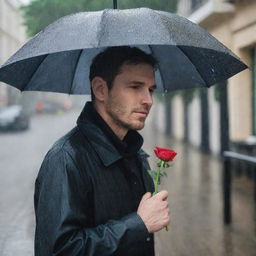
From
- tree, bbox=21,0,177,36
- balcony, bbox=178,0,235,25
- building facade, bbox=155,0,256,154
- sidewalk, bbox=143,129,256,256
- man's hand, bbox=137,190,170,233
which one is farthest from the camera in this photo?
balcony, bbox=178,0,235,25

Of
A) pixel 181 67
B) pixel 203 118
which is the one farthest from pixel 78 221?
pixel 203 118

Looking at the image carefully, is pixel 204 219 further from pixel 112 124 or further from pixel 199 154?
pixel 199 154

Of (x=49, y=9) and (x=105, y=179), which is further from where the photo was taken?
(x=49, y=9)

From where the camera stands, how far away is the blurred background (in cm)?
666

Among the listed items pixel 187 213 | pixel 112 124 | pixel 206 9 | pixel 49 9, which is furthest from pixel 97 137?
pixel 206 9

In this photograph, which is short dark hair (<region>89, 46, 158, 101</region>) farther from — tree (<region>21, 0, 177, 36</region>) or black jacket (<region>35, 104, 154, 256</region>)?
tree (<region>21, 0, 177, 36</region>)

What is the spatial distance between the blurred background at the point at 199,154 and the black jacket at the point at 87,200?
382 centimetres

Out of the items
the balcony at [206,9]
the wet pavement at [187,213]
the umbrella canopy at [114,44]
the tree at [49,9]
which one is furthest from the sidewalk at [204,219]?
the balcony at [206,9]

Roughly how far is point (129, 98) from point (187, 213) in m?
5.96

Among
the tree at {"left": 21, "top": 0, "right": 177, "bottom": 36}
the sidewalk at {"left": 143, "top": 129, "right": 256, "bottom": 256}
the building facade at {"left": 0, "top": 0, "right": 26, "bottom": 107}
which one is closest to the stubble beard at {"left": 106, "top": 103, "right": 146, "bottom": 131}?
the sidewalk at {"left": 143, "top": 129, "right": 256, "bottom": 256}

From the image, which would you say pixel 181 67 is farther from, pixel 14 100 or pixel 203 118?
pixel 14 100

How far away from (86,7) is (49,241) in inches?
395

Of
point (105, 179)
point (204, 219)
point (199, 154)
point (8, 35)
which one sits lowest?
point (199, 154)

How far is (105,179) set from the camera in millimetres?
2244
